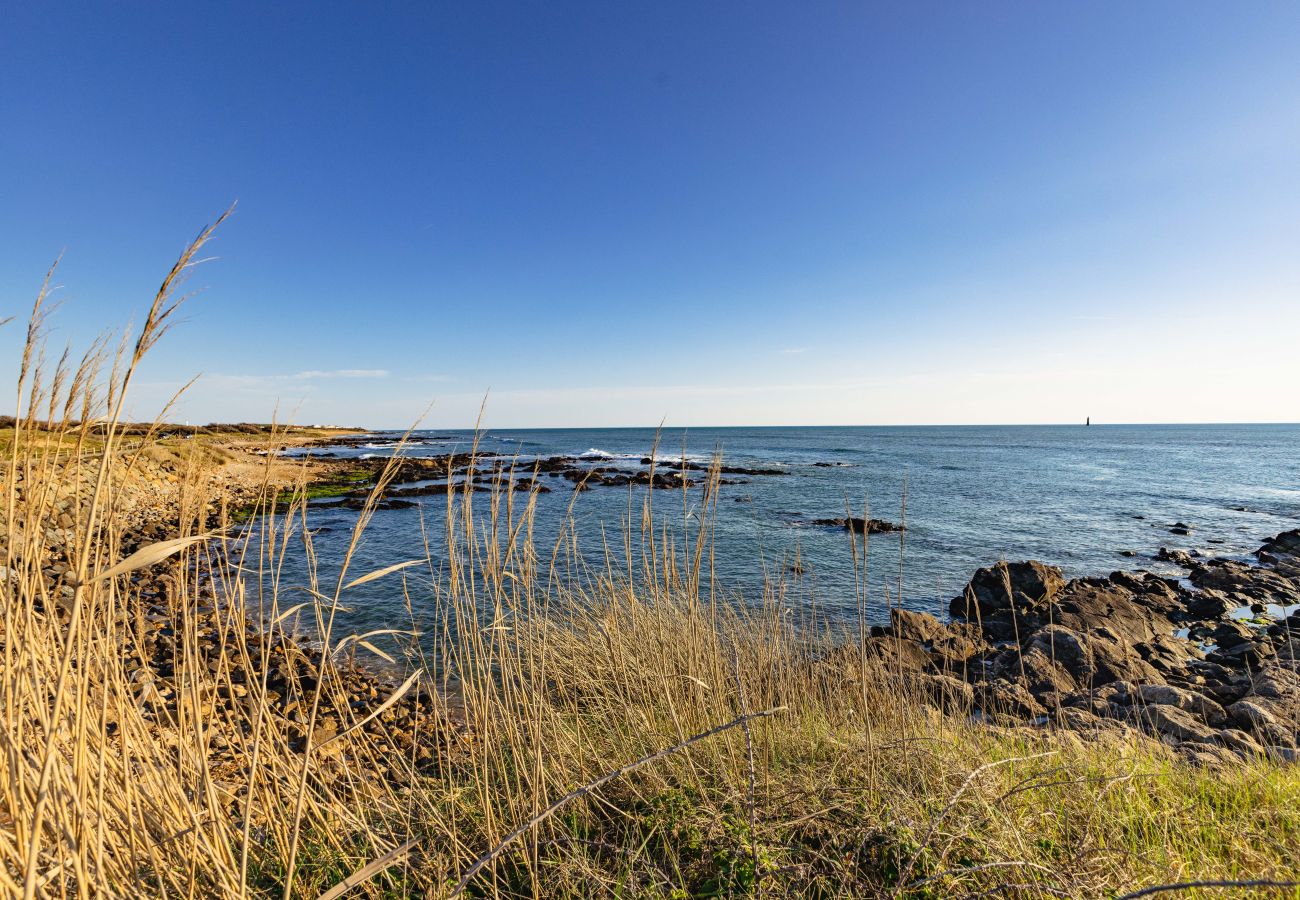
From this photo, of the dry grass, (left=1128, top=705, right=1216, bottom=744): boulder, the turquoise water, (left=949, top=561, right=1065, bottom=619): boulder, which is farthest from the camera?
the turquoise water

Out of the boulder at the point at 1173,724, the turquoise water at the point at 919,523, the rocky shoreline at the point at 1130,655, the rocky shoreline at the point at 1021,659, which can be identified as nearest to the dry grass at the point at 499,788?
the rocky shoreline at the point at 1021,659

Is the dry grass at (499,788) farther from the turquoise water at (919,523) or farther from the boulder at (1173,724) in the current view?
the boulder at (1173,724)

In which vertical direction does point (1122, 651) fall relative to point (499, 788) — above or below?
below

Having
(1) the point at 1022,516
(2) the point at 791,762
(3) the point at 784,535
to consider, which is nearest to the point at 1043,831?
(2) the point at 791,762

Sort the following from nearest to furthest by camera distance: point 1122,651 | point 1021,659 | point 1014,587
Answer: point 1021,659 → point 1122,651 → point 1014,587

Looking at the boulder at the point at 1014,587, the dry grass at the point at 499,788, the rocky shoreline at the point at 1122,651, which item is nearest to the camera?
the dry grass at the point at 499,788

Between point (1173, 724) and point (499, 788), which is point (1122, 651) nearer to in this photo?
point (1173, 724)

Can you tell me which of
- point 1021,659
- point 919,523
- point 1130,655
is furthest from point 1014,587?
point 1021,659

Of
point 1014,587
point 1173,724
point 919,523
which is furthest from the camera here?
point 919,523

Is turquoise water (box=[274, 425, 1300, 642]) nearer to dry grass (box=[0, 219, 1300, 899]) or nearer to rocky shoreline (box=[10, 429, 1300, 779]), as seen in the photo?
rocky shoreline (box=[10, 429, 1300, 779])

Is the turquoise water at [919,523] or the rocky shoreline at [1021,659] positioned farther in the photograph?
the turquoise water at [919,523]

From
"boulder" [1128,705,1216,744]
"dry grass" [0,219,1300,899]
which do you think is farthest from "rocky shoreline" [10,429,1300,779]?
"dry grass" [0,219,1300,899]

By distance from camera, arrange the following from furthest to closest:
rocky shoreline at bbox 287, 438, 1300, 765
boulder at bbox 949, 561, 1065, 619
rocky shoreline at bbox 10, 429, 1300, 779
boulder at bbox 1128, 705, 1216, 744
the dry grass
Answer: boulder at bbox 949, 561, 1065, 619 < boulder at bbox 1128, 705, 1216, 744 < rocky shoreline at bbox 287, 438, 1300, 765 < rocky shoreline at bbox 10, 429, 1300, 779 < the dry grass

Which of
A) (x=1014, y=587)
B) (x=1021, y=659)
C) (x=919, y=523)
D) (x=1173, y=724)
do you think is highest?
(x=1021, y=659)
